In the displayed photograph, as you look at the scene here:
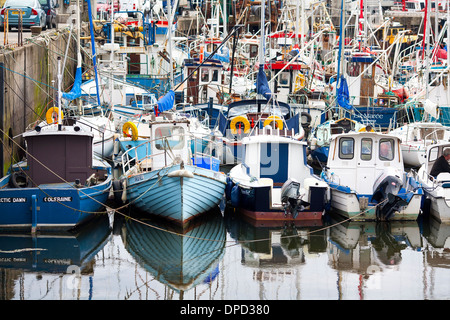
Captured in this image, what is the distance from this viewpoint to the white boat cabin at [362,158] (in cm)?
1934

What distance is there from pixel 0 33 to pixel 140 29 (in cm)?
637

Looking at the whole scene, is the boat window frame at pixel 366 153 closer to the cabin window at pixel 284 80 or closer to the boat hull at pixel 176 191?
the boat hull at pixel 176 191

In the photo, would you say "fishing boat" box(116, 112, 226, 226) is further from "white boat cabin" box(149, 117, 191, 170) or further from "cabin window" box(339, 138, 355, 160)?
"cabin window" box(339, 138, 355, 160)

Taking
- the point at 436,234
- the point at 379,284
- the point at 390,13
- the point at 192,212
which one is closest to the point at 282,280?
the point at 379,284

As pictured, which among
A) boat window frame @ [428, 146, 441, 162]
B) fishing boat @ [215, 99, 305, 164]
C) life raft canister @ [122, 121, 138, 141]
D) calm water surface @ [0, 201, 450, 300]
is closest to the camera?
calm water surface @ [0, 201, 450, 300]

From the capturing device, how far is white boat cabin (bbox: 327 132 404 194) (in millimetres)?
19344

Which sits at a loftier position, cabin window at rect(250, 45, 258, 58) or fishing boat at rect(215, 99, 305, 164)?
cabin window at rect(250, 45, 258, 58)

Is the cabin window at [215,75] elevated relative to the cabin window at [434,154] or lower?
elevated

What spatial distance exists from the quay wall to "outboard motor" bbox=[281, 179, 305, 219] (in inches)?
239

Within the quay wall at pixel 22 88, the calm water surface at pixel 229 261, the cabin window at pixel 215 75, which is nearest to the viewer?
the calm water surface at pixel 229 261

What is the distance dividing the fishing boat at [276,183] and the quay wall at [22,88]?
528cm

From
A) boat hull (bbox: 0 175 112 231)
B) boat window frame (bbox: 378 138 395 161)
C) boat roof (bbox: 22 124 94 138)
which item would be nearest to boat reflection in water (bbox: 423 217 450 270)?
boat window frame (bbox: 378 138 395 161)

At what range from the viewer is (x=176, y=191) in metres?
17.5

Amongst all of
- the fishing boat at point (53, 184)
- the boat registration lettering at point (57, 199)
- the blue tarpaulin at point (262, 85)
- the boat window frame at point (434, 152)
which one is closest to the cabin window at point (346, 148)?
the boat window frame at point (434, 152)
